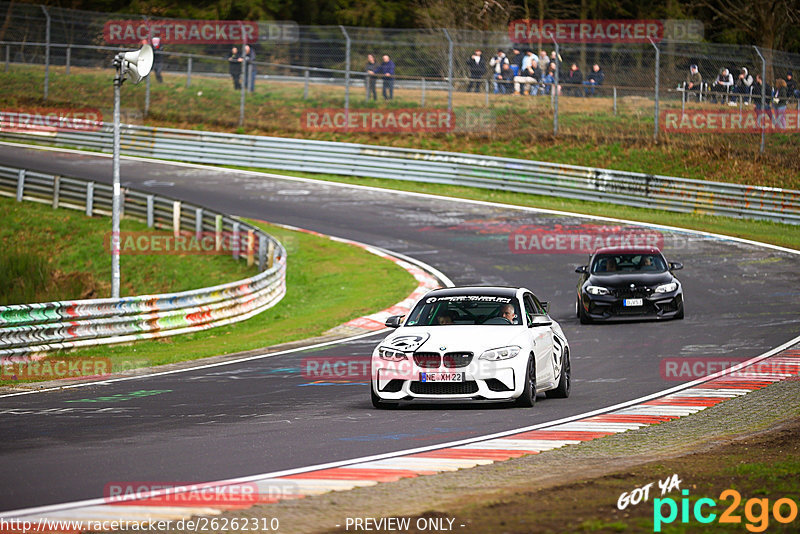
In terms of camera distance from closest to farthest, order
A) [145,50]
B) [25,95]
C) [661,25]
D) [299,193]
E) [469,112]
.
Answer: [145,50], [299,193], [469,112], [25,95], [661,25]

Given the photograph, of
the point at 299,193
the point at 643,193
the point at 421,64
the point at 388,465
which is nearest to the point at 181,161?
the point at 299,193

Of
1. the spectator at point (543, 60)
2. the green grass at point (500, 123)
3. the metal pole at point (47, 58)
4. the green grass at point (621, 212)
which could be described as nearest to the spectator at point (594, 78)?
the green grass at point (500, 123)

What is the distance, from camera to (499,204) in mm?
36000

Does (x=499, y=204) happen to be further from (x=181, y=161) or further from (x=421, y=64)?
(x=181, y=161)

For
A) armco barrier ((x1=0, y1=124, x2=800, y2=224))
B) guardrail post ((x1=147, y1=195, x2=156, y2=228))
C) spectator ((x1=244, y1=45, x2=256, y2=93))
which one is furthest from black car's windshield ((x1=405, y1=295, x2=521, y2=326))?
spectator ((x1=244, y1=45, x2=256, y2=93))

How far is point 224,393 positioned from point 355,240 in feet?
58.5

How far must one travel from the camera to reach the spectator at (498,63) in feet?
129

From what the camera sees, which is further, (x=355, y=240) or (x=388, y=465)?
(x=355, y=240)

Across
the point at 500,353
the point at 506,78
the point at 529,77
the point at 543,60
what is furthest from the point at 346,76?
the point at 500,353

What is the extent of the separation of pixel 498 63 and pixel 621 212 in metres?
7.80

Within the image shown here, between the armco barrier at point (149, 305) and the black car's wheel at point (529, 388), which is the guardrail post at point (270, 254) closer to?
the armco barrier at point (149, 305)

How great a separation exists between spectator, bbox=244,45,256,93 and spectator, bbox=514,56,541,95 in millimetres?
10459

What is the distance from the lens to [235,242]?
29.4 meters

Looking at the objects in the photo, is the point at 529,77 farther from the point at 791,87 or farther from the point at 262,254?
the point at 262,254
